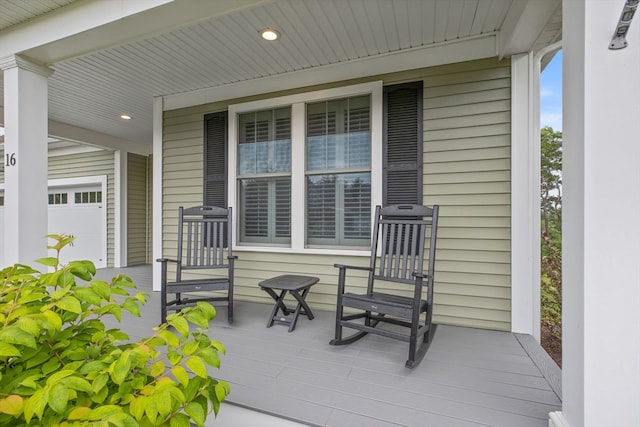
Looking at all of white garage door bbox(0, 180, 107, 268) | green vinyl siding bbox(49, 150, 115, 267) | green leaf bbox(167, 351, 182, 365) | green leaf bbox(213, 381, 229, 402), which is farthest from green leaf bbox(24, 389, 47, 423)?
white garage door bbox(0, 180, 107, 268)

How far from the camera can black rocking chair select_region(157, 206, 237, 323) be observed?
2.98 meters

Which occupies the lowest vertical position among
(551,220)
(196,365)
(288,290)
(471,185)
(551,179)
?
(288,290)

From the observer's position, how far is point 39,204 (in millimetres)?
2844

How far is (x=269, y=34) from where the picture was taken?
9.25ft

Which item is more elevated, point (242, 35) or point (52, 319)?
point (242, 35)

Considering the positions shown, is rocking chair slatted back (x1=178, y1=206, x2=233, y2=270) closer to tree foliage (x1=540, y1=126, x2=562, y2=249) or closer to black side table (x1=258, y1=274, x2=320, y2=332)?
black side table (x1=258, y1=274, x2=320, y2=332)

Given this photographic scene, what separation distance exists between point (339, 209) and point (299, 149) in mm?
829

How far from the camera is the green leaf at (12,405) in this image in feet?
2.04

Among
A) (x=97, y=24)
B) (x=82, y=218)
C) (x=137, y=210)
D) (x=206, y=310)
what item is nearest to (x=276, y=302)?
(x=206, y=310)

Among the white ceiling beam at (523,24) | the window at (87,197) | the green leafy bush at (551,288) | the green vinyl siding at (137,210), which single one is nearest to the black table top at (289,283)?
the white ceiling beam at (523,24)

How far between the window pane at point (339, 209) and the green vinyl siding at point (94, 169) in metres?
5.10

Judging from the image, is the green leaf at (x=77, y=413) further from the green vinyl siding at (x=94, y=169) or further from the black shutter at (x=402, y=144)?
the green vinyl siding at (x=94, y=169)

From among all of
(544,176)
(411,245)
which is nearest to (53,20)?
(411,245)

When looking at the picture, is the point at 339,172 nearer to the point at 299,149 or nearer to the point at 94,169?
the point at 299,149
